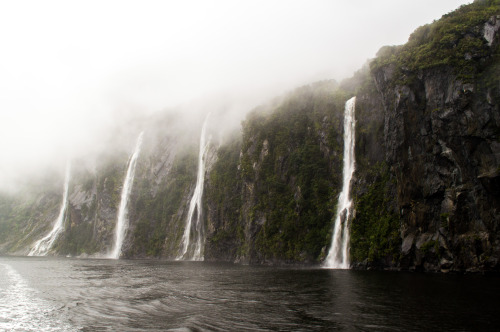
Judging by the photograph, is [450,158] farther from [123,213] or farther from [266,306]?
[123,213]

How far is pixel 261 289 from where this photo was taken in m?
26.8

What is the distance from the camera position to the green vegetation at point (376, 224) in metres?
39.9

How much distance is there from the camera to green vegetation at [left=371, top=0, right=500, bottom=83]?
3625 centimetres

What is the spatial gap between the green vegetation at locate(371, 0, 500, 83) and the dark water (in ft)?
72.2

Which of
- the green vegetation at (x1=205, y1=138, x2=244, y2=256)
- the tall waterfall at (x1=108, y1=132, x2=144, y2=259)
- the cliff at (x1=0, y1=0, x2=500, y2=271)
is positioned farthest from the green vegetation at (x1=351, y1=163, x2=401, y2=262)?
the tall waterfall at (x1=108, y1=132, x2=144, y2=259)

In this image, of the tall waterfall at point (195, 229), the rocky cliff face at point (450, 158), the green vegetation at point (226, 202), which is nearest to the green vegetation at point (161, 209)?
the tall waterfall at point (195, 229)

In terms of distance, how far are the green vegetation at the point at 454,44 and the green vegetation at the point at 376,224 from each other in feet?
45.2

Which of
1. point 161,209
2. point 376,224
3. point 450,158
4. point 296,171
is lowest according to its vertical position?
point 376,224

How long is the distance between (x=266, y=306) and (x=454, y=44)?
35.3 metres

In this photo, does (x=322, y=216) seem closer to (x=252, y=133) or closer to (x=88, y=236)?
(x=252, y=133)

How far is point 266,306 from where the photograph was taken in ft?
65.4

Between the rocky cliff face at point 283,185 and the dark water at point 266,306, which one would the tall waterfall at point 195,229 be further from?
the dark water at point 266,306

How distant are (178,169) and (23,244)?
6728 cm

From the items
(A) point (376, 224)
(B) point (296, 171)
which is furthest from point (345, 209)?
(B) point (296, 171)
